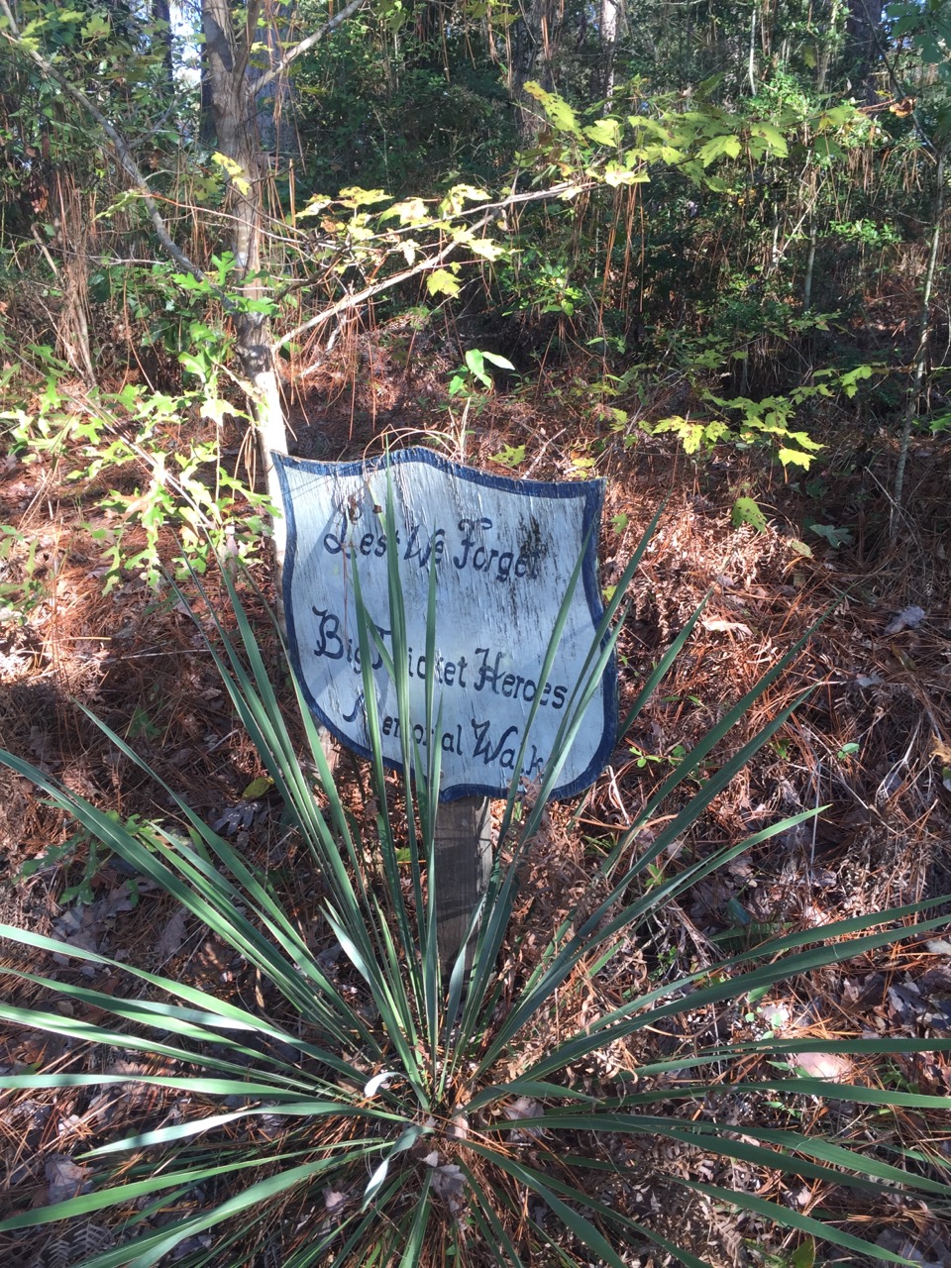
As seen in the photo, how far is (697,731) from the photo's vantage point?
8.50 feet

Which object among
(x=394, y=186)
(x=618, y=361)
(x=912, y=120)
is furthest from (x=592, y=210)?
(x=394, y=186)

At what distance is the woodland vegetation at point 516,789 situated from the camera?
5.35ft

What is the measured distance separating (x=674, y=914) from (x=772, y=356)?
107 inches

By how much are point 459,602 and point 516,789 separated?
424 mm

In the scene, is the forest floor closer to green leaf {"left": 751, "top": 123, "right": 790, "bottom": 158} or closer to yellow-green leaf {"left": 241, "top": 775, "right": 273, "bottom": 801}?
yellow-green leaf {"left": 241, "top": 775, "right": 273, "bottom": 801}

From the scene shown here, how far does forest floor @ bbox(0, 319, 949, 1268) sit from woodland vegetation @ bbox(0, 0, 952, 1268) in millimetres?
14

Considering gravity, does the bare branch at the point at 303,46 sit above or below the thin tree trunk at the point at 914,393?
above

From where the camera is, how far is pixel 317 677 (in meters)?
2.03

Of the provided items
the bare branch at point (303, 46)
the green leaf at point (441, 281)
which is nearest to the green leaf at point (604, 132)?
the green leaf at point (441, 281)

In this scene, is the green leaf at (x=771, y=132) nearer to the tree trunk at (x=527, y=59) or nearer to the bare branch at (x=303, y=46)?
the bare branch at (x=303, y=46)

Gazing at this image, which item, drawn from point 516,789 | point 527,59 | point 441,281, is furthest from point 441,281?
point 527,59

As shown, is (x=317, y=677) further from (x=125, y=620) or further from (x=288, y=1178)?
(x=125, y=620)

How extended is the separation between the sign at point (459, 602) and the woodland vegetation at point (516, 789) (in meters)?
0.11

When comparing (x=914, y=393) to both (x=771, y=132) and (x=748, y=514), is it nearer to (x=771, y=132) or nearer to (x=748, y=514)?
(x=748, y=514)
